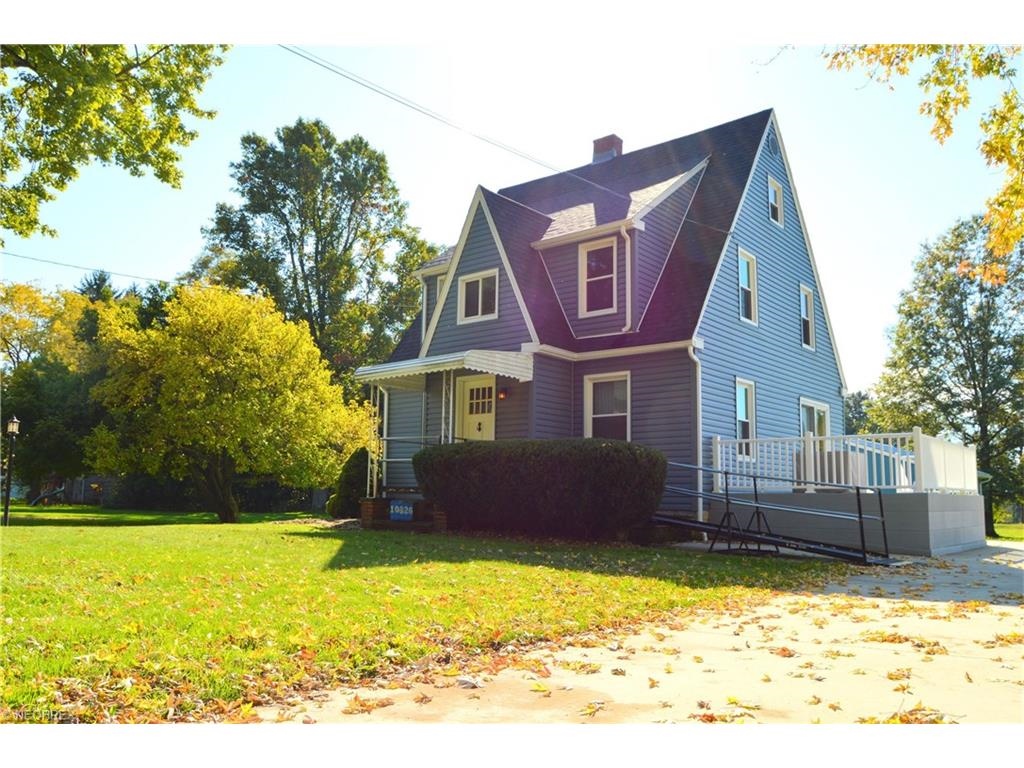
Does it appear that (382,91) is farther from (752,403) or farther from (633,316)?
(752,403)

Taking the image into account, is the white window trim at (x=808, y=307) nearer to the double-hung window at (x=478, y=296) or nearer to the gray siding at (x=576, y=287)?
the gray siding at (x=576, y=287)

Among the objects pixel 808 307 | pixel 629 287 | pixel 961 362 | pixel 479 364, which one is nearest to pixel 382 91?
pixel 479 364

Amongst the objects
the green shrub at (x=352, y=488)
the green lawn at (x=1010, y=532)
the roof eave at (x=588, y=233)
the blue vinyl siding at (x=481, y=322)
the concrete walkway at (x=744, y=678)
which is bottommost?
the green lawn at (x=1010, y=532)

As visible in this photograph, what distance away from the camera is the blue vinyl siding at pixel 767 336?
46.3ft

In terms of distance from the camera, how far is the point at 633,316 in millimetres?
14211

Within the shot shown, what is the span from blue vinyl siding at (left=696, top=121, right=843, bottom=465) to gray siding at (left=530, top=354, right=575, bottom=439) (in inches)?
99.4

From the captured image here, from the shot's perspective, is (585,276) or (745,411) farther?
(745,411)

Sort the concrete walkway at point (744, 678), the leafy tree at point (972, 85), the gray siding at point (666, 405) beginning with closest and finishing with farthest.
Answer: the concrete walkway at point (744, 678) → the leafy tree at point (972, 85) → the gray siding at point (666, 405)

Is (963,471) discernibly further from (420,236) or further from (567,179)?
(420,236)

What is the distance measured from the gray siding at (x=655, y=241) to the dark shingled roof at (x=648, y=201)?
149 mm

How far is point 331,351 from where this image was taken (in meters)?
28.8

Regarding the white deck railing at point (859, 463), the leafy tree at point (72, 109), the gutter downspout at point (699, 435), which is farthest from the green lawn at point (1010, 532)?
the leafy tree at point (72, 109)

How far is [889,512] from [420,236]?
2075cm

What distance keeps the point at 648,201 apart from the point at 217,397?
38.6 feet
